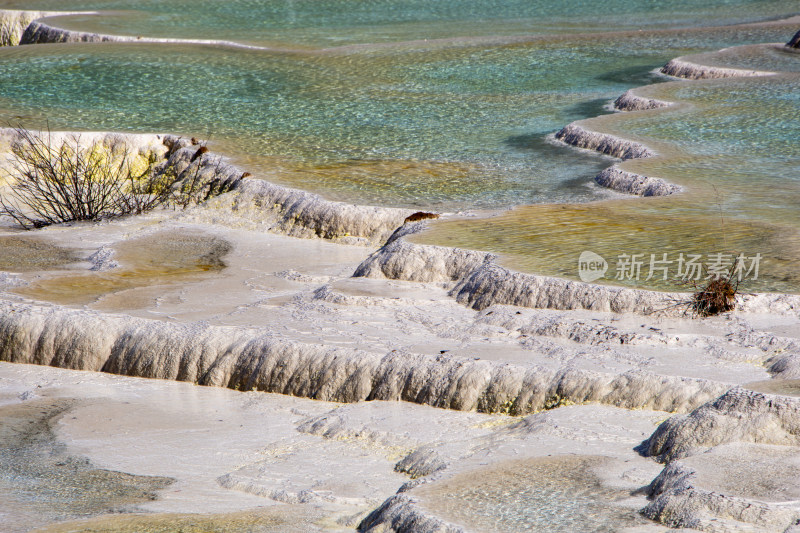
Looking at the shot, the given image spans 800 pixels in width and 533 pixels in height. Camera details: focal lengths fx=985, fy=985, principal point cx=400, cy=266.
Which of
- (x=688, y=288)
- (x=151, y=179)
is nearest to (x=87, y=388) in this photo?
(x=688, y=288)

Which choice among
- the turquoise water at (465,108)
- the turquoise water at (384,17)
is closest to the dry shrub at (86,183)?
the turquoise water at (465,108)

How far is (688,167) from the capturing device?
8.53 meters

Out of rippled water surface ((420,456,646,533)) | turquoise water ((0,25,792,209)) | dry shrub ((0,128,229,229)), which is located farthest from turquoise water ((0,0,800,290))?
rippled water surface ((420,456,646,533))

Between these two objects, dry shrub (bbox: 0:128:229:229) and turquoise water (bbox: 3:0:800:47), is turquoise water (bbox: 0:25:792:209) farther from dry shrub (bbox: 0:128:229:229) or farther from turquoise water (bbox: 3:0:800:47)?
turquoise water (bbox: 3:0:800:47)

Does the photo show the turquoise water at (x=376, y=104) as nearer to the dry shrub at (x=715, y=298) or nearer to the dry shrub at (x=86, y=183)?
the dry shrub at (x=86, y=183)

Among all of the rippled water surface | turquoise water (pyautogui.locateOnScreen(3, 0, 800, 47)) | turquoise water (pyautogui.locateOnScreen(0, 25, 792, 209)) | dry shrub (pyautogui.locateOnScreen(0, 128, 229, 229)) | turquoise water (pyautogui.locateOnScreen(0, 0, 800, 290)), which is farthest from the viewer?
turquoise water (pyautogui.locateOnScreen(3, 0, 800, 47))

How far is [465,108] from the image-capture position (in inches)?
474

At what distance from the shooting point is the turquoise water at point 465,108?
23.9ft

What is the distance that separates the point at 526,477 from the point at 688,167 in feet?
18.0

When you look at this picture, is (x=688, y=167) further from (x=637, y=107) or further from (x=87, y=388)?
(x=87, y=388)

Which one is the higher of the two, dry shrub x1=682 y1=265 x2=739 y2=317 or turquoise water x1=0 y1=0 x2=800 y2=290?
turquoise water x1=0 y1=0 x2=800 y2=290

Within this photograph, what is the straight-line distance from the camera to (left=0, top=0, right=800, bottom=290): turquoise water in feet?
23.9

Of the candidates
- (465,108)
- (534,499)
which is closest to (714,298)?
(534,499)

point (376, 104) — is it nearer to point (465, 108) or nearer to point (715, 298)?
point (465, 108)
